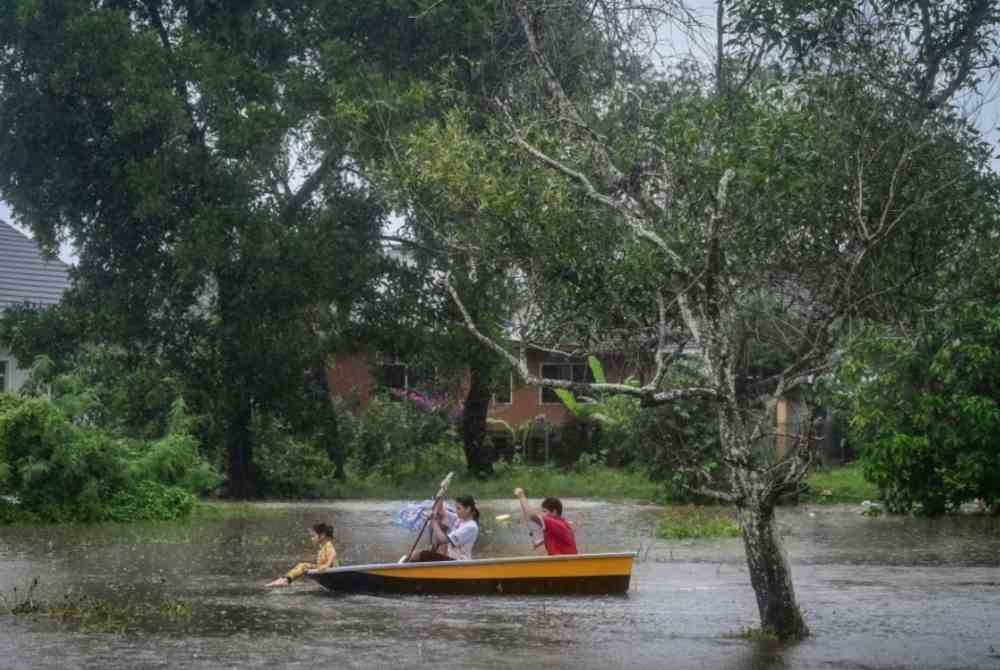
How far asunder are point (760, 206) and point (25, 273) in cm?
3263

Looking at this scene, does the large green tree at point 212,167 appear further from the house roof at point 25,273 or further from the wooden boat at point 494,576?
the wooden boat at point 494,576

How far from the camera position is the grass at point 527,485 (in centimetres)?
3588

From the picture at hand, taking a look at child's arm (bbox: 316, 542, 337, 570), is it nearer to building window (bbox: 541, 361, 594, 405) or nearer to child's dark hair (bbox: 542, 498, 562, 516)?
child's dark hair (bbox: 542, 498, 562, 516)

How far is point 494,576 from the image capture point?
56.5 ft

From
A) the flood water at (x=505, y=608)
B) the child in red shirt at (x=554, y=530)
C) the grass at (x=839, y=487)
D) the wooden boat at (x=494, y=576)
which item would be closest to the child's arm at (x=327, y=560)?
the flood water at (x=505, y=608)

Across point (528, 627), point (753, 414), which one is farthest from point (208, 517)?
point (753, 414)

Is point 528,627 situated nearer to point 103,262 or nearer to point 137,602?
point 137,602

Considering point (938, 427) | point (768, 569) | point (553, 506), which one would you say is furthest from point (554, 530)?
point (938, 427)

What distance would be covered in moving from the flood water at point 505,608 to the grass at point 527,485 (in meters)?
9.16

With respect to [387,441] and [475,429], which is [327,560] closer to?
[387,441]

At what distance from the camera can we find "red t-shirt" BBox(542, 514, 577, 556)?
18.0 metres

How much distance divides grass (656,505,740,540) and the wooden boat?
7.94 m

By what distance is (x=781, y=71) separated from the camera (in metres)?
13.9

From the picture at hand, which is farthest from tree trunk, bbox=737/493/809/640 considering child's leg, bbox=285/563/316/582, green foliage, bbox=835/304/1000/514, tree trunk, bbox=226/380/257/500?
tree trunk, bbox=226/380/257/500
